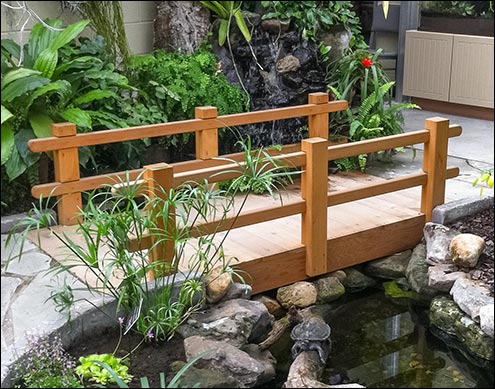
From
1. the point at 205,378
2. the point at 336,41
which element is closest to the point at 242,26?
the point at 336,41

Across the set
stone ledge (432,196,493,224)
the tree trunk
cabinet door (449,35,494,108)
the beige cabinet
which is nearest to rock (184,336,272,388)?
stone ledge (432,196,493,224)

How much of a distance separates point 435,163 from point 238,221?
1.52m

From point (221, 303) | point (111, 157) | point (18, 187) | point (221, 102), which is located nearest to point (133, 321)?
point (221, 303)

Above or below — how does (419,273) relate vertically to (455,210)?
below

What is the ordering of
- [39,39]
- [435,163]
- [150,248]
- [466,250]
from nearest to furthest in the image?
[150,248], [466,250], [435,163], [39,39]

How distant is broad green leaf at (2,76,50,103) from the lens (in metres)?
4.65

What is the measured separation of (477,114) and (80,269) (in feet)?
19.1

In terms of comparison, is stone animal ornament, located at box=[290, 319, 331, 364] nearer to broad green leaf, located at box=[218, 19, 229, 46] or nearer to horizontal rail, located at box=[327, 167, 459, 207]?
horizontal rail, located at box=[327, 167, 459, 207]

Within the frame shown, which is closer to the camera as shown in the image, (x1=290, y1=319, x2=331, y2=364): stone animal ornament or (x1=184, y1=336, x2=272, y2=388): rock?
(x1=184, y1=336, x2=272, y2=388): rock

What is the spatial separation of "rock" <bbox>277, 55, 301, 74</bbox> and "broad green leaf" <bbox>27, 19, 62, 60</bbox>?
1936mm

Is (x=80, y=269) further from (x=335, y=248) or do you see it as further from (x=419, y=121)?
(x=419, y=121)

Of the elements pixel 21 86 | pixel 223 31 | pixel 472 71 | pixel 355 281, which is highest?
pixel 223 31

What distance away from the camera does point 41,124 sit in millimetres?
5016

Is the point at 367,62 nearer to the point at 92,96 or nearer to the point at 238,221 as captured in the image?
the point at 92,96
